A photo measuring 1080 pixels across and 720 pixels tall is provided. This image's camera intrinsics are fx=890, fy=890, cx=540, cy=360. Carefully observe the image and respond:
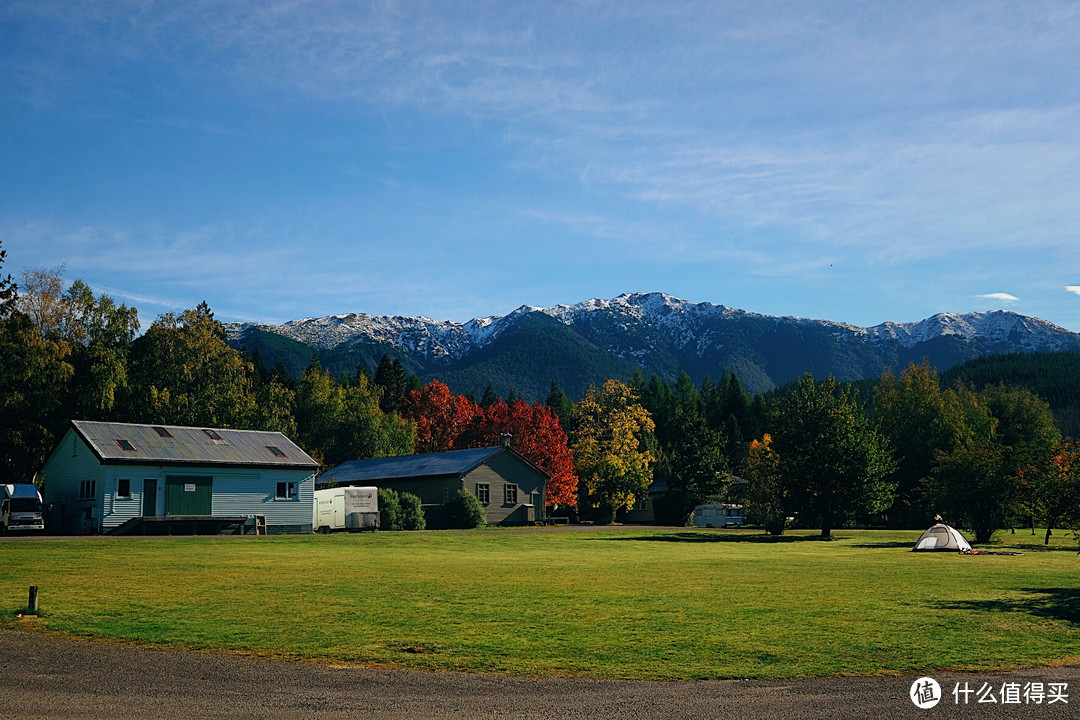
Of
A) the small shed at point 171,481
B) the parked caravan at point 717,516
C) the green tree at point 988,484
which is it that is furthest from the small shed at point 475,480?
the green tree at point 988,484

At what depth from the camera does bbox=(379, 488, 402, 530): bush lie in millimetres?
55500

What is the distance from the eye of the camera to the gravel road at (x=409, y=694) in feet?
32.1

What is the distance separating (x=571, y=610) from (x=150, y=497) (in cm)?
3853

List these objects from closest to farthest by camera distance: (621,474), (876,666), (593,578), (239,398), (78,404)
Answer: (876,666) → (593,578) → (78,404) → (239,398) → (621,474)

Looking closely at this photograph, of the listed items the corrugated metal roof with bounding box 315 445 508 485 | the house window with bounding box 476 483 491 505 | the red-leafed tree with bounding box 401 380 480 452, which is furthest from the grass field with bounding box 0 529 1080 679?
the red-leafed tree with bounding box 401 380 480 452

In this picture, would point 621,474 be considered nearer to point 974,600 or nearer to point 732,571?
point 732,571

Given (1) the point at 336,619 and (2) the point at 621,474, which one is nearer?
(1) the point at 336,619

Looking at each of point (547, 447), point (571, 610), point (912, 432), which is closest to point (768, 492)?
point (547, 447)

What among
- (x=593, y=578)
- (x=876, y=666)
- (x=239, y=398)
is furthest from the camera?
(x=239, y=398)

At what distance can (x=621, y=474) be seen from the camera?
79.8m

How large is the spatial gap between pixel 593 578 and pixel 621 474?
5508 centimetres

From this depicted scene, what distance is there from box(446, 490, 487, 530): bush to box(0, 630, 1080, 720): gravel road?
48302 mm

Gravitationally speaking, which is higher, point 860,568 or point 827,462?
point 827,462

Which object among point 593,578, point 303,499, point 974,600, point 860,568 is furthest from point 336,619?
point 303,499
